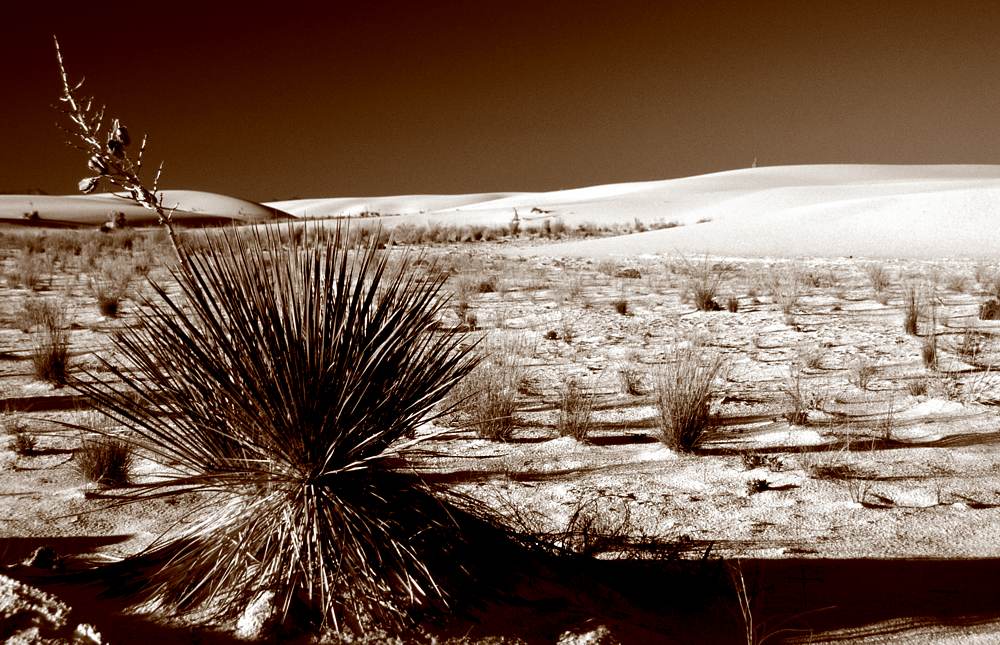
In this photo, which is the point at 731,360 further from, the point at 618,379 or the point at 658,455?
the point at 658,455

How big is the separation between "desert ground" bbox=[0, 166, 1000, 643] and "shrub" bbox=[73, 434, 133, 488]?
2.9 inches

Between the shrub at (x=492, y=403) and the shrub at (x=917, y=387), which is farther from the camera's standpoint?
the shrub at (x=917, y=387)

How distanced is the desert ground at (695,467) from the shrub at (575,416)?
15 mm

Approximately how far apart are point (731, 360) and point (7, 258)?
14.5 metres

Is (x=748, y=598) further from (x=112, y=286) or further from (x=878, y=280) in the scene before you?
(x=878, y=280)

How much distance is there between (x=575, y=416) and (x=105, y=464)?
8.16ft

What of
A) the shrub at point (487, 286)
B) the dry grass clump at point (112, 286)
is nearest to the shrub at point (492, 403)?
the dry grass clump at point (112, 286)

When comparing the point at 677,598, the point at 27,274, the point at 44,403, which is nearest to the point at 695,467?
the point at 677,598

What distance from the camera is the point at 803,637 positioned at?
244 centimetres

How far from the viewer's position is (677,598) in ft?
8.61

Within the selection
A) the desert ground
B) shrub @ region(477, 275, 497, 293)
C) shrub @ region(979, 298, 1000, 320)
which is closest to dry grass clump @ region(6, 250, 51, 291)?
the desert ground

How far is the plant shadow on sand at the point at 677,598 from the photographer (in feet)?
7.10

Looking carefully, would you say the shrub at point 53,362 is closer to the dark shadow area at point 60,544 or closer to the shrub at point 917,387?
the dark shadow area at point 60,544

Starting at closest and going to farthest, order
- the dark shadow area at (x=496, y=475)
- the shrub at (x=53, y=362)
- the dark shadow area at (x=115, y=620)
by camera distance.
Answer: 1. the dark shadow area at (x=115, y=620)
2. the dark shadow area at (x=496, y=475)
3. the shrub at (x=53, y=362)
